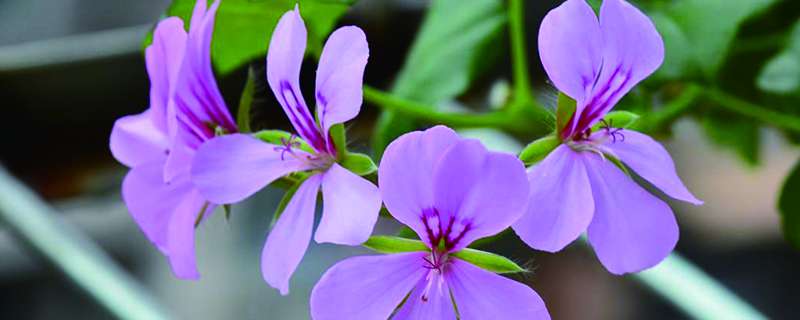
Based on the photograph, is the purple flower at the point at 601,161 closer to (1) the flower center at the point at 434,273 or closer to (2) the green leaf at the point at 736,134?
(1) the flower center at the point at 434,273

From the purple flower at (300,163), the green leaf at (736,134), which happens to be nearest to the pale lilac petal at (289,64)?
the purple flower at (300,163)

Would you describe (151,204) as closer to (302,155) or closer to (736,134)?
(302,155)

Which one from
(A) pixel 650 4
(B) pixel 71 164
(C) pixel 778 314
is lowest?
(C) pixel 778 314

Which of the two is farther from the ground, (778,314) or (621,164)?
(621,164)

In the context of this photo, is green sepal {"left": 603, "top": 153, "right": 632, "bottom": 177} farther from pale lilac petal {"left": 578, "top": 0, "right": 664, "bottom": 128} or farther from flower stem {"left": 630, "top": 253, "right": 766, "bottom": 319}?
flower stem {"left": 630, "top": 253, "right": 766, "bottom": 319}

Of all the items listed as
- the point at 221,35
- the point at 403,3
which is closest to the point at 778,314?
the point at 403,3

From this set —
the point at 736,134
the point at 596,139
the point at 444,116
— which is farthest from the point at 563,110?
the point at 736,134

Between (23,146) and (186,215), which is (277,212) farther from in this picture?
(23,146)
